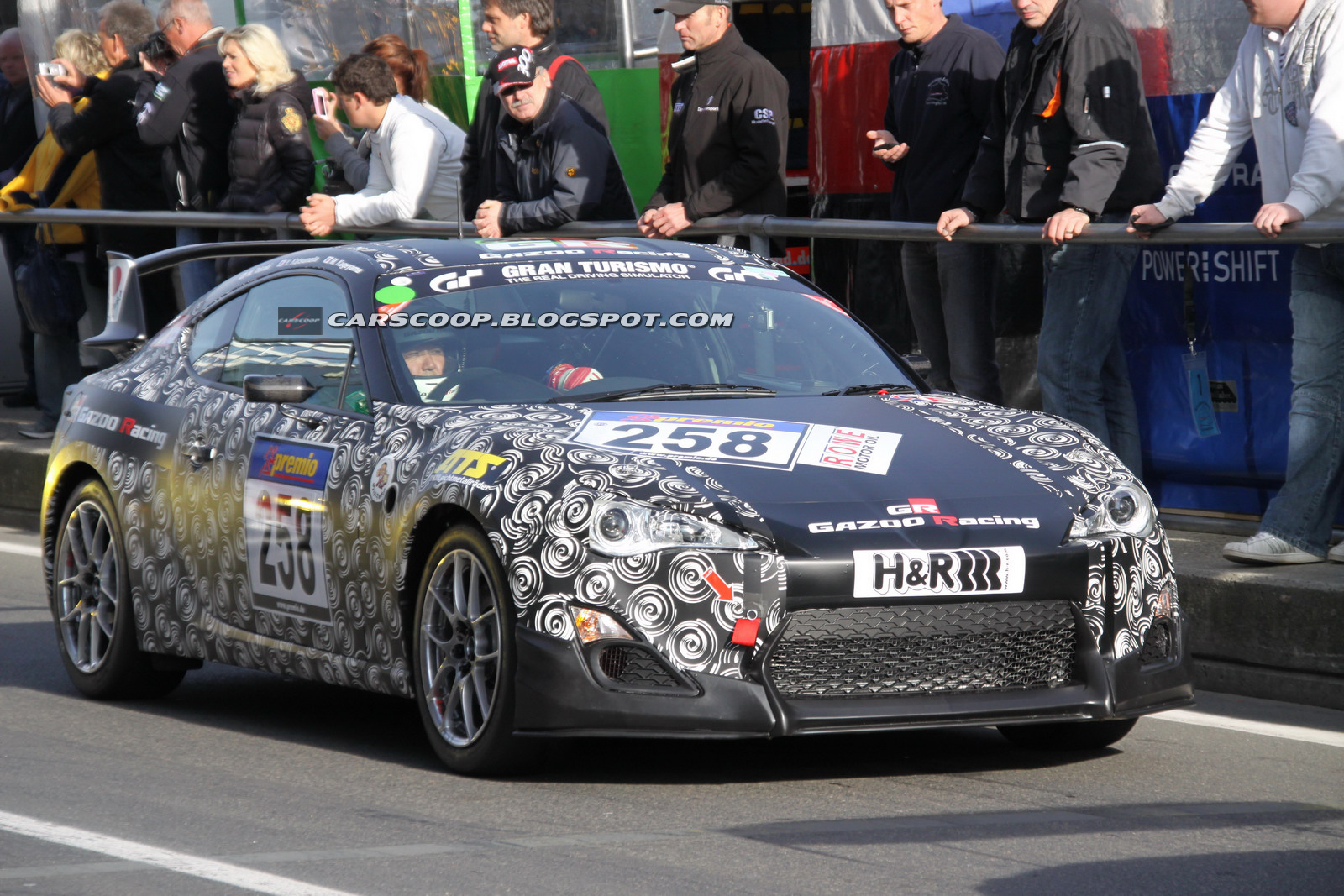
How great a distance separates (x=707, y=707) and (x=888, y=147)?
15.5ft

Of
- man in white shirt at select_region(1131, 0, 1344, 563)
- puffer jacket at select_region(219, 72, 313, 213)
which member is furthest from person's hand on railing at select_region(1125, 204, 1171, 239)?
puffer jacket at select_region(219, 72, 313, 213)

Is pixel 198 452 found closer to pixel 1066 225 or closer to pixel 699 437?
pixel 699 437

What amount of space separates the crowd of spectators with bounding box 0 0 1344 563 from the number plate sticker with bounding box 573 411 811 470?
2227mm

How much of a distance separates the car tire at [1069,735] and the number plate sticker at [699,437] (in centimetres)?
110

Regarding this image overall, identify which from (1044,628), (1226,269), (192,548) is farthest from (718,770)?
(1226,269)

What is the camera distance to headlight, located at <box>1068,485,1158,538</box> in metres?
5.69

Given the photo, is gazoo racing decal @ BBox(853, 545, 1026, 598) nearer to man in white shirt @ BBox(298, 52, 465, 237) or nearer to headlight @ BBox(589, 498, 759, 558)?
headlight @ BBox(589, 498, 759, 558)

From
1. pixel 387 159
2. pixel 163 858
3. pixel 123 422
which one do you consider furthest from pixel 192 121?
pixel 163 858

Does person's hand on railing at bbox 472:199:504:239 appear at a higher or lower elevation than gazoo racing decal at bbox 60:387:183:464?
higher

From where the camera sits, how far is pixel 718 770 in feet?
19.1

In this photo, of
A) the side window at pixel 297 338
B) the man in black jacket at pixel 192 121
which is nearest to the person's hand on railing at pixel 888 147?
the side window at pixel 297 338

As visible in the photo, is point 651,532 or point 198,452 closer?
point 651,532

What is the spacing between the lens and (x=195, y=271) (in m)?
12.1

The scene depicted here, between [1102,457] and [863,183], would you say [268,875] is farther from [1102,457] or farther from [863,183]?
[863,183]
